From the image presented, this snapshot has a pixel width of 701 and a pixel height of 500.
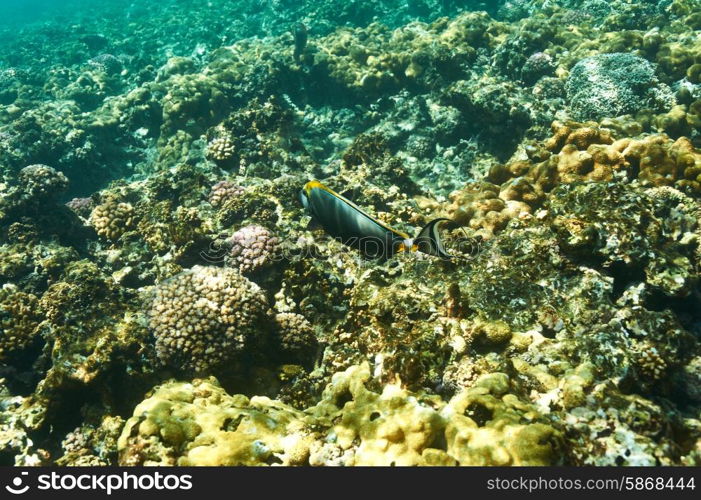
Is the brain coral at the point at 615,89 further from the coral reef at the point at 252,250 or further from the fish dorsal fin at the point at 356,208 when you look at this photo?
the fish dorsal fin at the point at 356,208

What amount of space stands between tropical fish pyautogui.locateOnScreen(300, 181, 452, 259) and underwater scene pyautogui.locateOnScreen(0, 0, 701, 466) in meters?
0.02

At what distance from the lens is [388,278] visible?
4555 millimetres

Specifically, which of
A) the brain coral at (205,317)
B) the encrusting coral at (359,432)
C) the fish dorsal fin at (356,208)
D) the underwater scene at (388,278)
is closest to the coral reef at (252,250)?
the underwater scene at (388,278)

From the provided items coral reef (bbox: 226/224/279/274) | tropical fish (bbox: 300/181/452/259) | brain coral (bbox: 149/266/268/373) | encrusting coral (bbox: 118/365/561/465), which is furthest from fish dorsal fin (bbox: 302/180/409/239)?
coral reef (bbox: 226/224/279/274)

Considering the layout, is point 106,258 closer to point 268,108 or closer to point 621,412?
point 268,108

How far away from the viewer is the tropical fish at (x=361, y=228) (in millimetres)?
2551

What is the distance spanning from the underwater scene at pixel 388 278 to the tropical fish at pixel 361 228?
0.02 metres

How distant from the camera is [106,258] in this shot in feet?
21.6

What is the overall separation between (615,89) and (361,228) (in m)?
8.59

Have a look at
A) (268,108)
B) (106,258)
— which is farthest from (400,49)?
(106,258)

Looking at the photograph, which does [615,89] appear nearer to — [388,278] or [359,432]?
[388,278]

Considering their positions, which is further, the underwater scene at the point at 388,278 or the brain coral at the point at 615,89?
the brain coral at the point at 615,89

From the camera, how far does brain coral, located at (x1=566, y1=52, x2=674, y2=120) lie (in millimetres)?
8297

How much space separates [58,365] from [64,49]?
89.7ft
